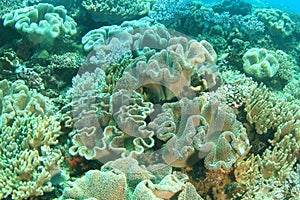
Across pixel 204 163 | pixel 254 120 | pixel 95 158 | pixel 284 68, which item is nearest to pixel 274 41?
pixel 284 68

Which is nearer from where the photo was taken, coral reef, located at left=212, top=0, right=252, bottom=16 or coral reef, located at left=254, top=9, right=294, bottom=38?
coral reef, located at left=254, top=9, right=294, bottom=38

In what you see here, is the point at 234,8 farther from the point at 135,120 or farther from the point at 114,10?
the point at 135,120

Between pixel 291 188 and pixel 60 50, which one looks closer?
pixel 291 188

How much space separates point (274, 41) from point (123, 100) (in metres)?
5.84

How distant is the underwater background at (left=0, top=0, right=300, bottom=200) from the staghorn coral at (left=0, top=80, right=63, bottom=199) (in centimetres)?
1

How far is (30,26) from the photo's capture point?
15.6 ft

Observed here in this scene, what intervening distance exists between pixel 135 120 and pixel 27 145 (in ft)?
3.62

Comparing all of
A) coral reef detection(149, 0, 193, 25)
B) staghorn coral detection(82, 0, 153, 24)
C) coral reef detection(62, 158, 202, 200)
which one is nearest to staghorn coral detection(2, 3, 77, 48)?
staghorn coral detection(82, 0, 153, 24)

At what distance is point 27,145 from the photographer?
284 cm

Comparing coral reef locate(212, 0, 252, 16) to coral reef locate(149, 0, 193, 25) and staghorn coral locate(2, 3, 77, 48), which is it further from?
staghorn coral locate(2, 3, 77, 48)

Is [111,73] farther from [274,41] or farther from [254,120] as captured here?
[274,41]

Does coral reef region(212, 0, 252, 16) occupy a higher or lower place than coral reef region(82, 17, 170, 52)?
lower

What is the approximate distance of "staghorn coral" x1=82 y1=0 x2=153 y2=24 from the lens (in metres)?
5.84

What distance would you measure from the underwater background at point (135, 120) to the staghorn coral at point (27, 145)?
0.04ft
